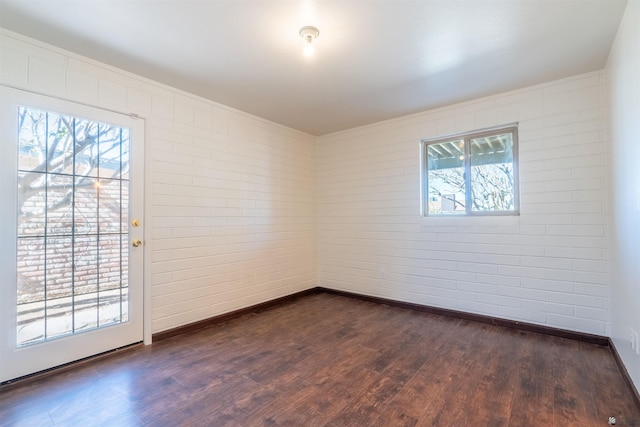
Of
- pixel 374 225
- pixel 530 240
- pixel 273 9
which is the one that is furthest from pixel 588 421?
pixel 273 9

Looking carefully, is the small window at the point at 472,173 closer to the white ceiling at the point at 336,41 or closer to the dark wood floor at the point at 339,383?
the white ceiling at the point at 336,41

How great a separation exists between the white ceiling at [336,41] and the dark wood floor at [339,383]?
2667mm

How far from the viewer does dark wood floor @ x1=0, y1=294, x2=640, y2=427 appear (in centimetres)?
185

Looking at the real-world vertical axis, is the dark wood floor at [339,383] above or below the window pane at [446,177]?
below

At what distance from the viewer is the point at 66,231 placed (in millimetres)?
2477

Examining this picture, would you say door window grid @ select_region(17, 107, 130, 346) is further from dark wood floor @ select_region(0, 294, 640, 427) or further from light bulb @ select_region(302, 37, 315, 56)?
light bulb @ select_region(302, 37, 315, 56)

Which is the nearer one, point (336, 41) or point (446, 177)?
point (336, 41)

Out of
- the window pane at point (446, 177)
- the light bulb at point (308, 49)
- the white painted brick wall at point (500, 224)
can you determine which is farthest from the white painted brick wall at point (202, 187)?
the window pane at point (446, 177)

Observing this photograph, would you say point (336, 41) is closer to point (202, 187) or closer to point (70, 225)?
point (202, 187)

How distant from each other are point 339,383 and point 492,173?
9.58ft

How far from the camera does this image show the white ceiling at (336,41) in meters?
2.00

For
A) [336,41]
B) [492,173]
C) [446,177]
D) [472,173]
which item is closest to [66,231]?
[336,41]

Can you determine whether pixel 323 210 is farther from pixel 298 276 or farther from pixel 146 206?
pixel 146 206

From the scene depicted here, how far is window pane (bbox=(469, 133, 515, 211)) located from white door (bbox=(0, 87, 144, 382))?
379 cm
